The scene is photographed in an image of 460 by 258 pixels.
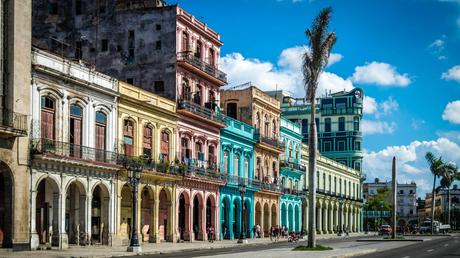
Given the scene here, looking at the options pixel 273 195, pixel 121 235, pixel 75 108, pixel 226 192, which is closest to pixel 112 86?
pixel 75 108

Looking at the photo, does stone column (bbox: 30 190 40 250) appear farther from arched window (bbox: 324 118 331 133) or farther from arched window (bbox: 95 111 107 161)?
arched window (bbox: 324 118 331 133)

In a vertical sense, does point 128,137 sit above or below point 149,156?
above

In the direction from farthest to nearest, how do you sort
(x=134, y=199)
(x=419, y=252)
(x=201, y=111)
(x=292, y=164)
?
(x=292, y=164) → (x=201, y=111) → (x=134, y=199) → (x=419, y=252)

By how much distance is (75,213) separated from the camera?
4178 centimetres

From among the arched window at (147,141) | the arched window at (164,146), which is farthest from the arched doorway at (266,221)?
the arched window at (147,141)

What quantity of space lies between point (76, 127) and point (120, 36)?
594 inches

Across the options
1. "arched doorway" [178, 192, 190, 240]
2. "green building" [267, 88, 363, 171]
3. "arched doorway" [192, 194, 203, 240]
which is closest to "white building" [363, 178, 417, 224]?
"green building" [267, 88, 363, 171]

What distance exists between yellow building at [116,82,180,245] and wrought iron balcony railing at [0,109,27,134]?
11.2 meters

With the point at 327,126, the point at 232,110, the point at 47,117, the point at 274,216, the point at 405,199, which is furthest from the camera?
the point at 405,199

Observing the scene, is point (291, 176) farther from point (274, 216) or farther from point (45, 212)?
point (45, 212)

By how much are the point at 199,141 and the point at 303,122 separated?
55.5m

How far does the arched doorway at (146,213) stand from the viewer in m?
49.8

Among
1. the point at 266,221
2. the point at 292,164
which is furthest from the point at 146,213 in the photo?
the point at 292,164

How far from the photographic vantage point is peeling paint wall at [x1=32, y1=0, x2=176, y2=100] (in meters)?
54.2
